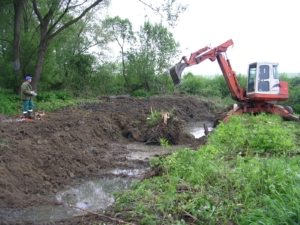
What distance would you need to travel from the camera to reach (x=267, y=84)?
18922 millimetres

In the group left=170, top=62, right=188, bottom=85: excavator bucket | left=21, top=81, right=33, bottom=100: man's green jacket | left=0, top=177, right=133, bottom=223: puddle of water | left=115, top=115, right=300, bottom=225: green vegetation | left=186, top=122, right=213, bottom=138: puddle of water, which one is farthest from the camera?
left=186, top=122, right=213, bottom=138: puddle of water

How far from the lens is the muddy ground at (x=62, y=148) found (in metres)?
9.51

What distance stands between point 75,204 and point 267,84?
12.3 meters

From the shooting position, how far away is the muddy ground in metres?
9.51

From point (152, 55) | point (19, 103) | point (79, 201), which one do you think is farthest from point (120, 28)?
point (79, 201)

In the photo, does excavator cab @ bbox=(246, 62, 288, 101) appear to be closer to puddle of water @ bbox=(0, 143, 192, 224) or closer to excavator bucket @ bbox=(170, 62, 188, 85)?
excavator bucket @ bbox=(170, 62, 188, 85)

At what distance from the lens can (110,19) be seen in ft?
134

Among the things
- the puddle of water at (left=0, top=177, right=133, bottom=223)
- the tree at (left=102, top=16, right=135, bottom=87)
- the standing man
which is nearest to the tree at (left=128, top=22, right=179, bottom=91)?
the tree at (left=102, top=16, right=135, bottom=87)

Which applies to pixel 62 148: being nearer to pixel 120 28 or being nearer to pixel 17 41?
pixel 17 41

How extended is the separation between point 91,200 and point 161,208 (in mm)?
3222

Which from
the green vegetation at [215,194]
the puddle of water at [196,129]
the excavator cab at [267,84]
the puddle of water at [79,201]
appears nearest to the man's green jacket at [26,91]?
the puddle of water at [79,201]

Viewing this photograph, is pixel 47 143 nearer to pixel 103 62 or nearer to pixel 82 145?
pixel 82 145

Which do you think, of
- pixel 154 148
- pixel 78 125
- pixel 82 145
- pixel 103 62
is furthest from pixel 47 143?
pixel 103 62

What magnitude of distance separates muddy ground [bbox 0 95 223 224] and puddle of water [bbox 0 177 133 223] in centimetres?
32
